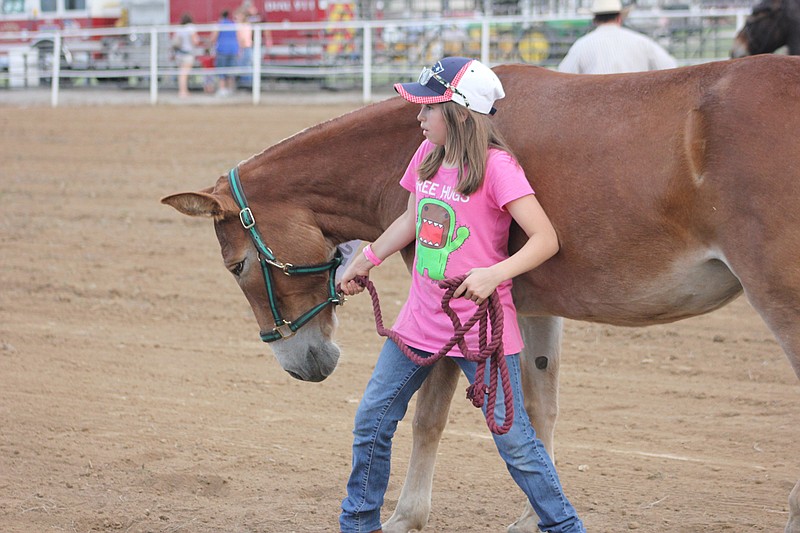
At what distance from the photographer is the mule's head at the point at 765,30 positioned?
25.5 ft

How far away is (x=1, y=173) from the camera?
13312 mm

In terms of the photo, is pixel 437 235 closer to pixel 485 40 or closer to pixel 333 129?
pixel 333 129

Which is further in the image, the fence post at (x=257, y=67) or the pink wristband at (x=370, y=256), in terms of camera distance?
the fence post at (x=257, y=67)

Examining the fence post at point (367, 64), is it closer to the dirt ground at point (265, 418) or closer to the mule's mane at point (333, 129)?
the dirt ground at point (265, 418)

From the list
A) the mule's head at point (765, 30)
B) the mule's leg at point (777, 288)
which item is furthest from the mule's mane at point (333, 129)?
the mule's head at point (765, 30)

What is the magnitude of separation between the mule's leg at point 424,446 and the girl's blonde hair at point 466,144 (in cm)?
99

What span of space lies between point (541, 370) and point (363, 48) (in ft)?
52.9

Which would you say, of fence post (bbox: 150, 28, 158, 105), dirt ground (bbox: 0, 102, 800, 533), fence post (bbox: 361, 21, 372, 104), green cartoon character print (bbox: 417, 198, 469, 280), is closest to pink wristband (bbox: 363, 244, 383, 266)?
green cartoon character print (bbox: 417, 198, 469, 280)

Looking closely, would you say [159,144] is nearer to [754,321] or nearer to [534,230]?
[754,321]

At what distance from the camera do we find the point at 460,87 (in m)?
3.41

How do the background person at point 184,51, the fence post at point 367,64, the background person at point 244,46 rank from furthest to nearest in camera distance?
the background person at point 184,51 < the background person at point 244,46 < the fence post at point 367,64

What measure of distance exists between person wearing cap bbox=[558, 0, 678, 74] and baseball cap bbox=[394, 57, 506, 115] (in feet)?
11.1

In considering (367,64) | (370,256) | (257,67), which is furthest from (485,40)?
(370,256)

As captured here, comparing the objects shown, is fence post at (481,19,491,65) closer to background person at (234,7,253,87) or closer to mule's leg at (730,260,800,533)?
background person at (234,7,253,87)
